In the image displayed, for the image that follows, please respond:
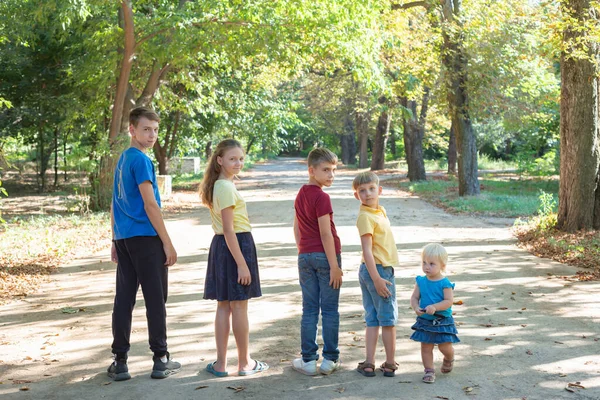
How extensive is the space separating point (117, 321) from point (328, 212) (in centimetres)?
180

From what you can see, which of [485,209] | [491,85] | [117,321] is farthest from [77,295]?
[491,85]

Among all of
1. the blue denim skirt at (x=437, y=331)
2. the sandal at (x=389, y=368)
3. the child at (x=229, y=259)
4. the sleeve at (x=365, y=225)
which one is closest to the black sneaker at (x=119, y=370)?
the child at (x=229, y=259)

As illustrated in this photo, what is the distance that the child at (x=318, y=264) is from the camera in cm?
523

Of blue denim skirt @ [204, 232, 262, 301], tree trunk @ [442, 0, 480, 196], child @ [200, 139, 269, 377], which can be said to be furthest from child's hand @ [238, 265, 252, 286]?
tree trunk @ [442, 0, 480, 196]

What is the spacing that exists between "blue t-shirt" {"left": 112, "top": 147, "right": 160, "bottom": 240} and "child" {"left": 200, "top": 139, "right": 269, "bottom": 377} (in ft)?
1.54

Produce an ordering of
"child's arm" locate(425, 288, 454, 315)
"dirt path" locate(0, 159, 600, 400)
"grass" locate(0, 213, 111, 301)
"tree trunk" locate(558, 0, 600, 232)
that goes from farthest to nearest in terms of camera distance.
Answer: "tree trunk" locate(558, 0, 600, 232)
"grass" locate(0, 213, 111, 301)
"child's arm" locate(425, 288, 454, 315)
"dirt path" locate(0, 159, 600, 400)

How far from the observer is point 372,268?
5.22m

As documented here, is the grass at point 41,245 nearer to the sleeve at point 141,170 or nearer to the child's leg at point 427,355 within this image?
the sleeve at point 141,170

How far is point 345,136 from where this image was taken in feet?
207

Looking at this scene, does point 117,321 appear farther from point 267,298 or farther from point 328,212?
point 267,298

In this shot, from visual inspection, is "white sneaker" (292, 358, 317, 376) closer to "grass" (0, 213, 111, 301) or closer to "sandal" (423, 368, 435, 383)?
"sandal" (423, 368, 435, 383)

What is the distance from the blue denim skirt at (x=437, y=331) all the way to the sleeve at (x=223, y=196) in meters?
1.69

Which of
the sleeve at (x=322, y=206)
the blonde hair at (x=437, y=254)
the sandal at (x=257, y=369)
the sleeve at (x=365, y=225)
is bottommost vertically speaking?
the sandal at (x=257, y=369)

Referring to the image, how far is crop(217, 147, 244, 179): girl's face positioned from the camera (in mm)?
5363
